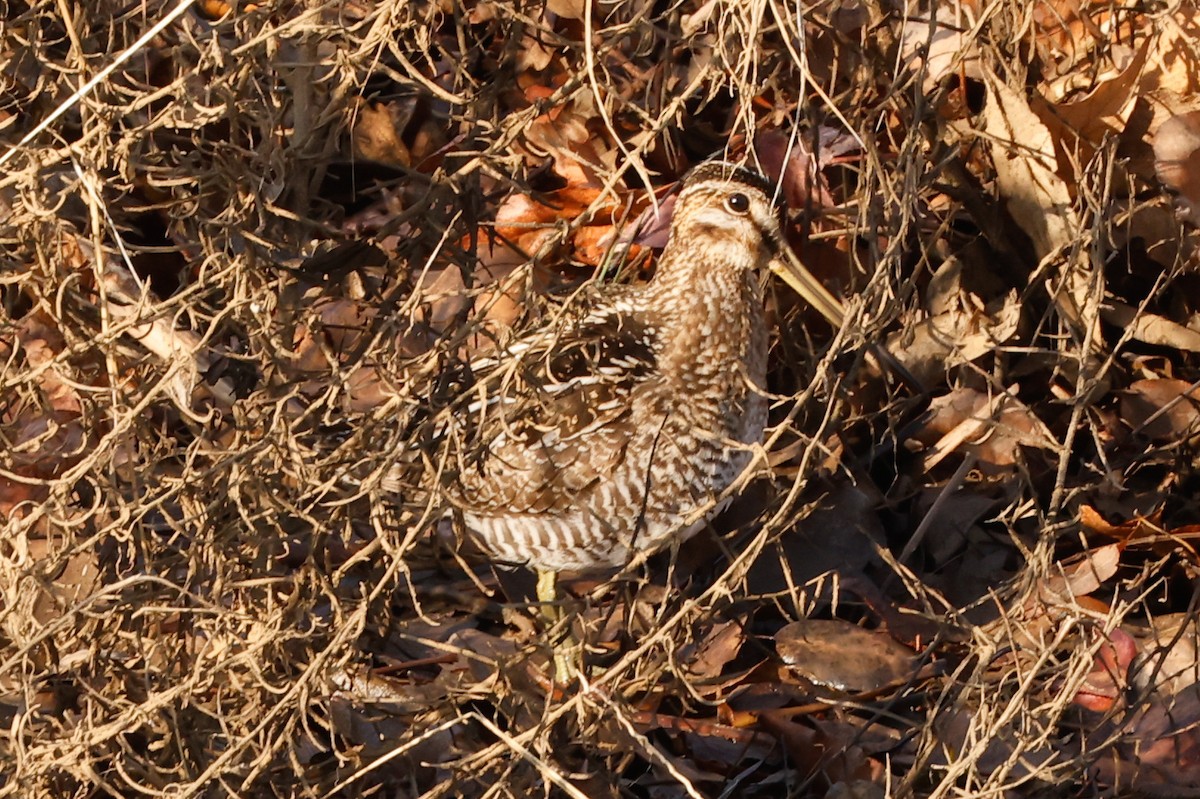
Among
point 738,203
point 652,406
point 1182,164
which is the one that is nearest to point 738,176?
point 738,203

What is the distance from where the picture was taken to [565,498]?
13.3ft

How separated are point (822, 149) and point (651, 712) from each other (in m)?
1.80

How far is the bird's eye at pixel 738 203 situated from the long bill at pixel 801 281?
134 millimetres

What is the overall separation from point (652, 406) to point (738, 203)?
585mm

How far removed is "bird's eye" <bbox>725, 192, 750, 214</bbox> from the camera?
424cm

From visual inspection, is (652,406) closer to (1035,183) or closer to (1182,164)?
(1035,183)

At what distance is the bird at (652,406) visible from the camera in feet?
13.2

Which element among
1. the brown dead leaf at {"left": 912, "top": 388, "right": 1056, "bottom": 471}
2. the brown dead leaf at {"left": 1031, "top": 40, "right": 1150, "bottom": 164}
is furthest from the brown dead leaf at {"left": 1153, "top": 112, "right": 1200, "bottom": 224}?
the brown dead leaf at {"left": 912, "top": 388, "right": 1056, "bottom": 471}

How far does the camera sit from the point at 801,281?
170 inches

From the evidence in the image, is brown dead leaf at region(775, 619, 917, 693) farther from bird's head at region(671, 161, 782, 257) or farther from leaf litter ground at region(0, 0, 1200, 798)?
bird's head at region(671, 161, 782, 257)

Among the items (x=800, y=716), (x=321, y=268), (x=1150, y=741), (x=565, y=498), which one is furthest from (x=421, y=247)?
(x=1150, y=741)

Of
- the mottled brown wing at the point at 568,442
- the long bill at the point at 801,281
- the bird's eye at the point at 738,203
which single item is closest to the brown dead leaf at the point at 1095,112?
the long bill at the point at 801,281

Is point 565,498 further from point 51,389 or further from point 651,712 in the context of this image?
point 51,389

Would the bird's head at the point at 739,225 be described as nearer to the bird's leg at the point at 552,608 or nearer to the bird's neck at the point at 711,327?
the bird's neck at the point at 711,327
